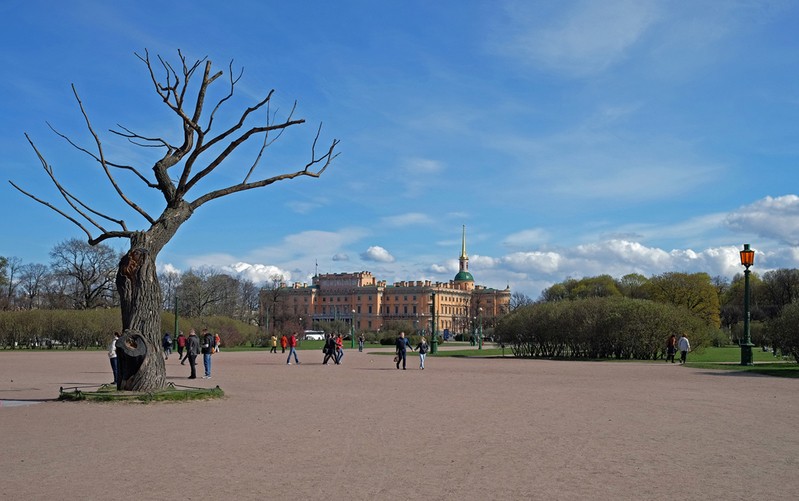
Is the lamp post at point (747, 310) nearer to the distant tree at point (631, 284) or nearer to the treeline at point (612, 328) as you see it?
the treeline at point (612, 328)

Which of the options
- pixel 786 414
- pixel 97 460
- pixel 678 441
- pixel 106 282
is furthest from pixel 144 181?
pixel 106 282

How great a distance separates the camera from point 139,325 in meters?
17.5

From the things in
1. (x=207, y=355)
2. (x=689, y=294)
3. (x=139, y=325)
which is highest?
(x=689, y=294)

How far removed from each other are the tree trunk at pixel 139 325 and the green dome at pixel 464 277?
175 m

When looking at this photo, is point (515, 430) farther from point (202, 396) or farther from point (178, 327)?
point (178, 327)

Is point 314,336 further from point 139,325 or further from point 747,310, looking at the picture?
point 139,325

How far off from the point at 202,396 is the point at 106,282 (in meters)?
59.9

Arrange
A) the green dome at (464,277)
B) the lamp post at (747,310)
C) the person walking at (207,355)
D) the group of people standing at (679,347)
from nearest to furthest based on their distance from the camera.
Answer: the person walking at (207,355)
the lamp post at (747,310)
the group of people standing at (679,347)
the green dome at (464,277)

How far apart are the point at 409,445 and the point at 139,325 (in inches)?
348

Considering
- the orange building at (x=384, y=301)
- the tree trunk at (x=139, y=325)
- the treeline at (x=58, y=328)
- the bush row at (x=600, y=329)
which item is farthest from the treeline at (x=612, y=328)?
the orange building at (x=384, y=301)

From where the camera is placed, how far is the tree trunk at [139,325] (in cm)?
1727

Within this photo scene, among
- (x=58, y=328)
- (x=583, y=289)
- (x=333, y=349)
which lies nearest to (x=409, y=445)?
(x=333, y=349)

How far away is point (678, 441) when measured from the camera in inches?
458

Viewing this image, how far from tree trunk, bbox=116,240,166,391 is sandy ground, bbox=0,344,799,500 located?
1.29 metres
